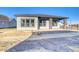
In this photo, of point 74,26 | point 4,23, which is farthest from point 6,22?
point 74,26

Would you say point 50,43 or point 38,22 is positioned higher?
Answer: point 38,22

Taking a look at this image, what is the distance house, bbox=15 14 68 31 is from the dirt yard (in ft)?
0.38

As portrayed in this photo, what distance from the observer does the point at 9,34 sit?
142 inches

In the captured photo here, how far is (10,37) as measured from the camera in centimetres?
359

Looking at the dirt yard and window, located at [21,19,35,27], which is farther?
window, located at [21,19,35,27]

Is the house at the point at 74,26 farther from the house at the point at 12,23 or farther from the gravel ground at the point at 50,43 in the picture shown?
the house at the point at 12,23

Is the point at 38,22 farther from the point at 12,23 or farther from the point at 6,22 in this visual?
the point at 6,22

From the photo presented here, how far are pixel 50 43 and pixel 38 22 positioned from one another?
0.43m

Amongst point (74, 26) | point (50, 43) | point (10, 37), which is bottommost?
point (50, 43)

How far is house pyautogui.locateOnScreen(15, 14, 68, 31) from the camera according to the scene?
11.9ft

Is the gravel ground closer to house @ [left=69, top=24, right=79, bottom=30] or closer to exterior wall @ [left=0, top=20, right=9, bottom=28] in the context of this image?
house @ [left=69, top=24, right=79, bottom=30]

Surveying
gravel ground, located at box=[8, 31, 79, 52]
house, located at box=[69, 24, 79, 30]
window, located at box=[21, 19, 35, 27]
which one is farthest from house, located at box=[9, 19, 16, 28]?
house, located at box=[69, 24, 79, 30]
